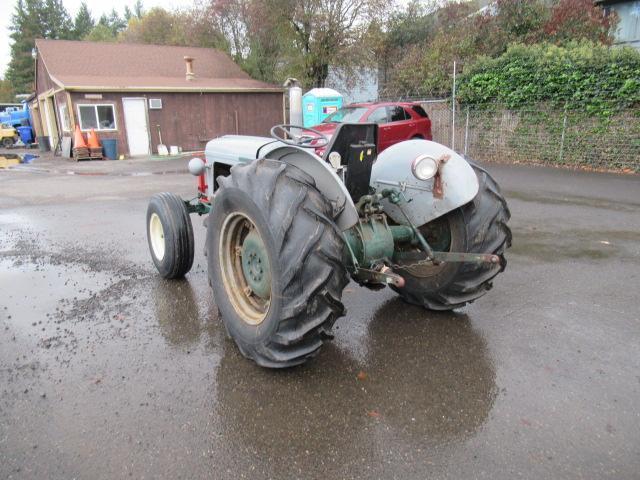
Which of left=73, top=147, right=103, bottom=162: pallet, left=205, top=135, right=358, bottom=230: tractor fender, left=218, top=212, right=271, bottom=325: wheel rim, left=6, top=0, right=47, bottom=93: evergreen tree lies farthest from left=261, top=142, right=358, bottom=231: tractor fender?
left=6, top=0, right=47, bottom=93: evergreen tree

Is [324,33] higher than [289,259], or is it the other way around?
[324,33]

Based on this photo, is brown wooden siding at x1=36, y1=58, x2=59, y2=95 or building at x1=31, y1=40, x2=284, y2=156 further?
brown wooden siding at x1=36, y1=58, x2=59, y2=95

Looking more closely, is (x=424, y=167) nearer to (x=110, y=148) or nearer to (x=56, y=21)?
(x=110, y=148)

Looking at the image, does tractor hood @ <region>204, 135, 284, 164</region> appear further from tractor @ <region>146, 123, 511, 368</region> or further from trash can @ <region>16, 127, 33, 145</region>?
trash can @ <region>16, 127, 33, 145</region>

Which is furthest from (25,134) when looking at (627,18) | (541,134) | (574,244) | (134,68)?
(627,18)

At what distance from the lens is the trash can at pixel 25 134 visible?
28.4m

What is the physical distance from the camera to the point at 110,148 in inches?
710

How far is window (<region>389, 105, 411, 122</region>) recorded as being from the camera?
40.6 feet

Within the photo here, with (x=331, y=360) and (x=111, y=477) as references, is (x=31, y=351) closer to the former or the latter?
(x=111, y=477)

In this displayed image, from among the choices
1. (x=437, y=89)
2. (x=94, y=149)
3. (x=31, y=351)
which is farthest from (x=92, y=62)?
(x=31, y=351)

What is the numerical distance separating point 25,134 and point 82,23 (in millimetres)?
38965

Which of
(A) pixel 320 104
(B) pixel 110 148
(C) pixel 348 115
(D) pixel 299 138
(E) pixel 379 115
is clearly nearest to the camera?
(D) pixel 299 138

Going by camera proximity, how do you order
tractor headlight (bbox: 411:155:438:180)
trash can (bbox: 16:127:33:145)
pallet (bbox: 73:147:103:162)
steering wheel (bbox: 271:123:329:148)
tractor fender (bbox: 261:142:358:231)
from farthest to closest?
trash can (bbox: 16:127:33:145) < pallet (bbox: 73:147:103:162) < steering wheel (bbox: 271:123:329:148) < tractor headlight (bbox: 411:155:438:180) < tractor fender (bbox: 261:142:358:231)

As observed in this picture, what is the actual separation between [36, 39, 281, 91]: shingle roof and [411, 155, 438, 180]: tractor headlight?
18.0 metres
